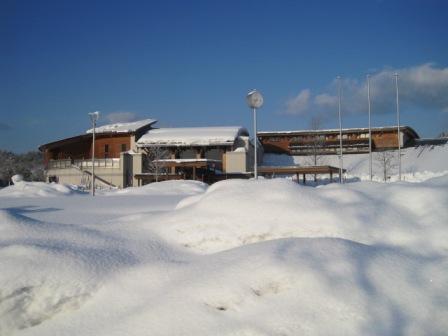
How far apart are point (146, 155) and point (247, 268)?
37.7m

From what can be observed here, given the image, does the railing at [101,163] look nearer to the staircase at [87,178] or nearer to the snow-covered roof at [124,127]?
the staircase at [87,178]

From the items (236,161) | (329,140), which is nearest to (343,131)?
(329,140)

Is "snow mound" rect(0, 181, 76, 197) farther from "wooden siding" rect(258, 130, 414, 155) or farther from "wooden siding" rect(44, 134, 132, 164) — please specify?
"wooden siding" rect(258, 130, 414, 155)

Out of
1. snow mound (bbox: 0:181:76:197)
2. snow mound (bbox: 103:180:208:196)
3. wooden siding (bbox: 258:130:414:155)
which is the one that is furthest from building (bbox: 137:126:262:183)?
snow mound (bbox: 0:181:76:197)

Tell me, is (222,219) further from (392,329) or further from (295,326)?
(392,329)

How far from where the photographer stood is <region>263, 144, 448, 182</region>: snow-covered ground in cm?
4027

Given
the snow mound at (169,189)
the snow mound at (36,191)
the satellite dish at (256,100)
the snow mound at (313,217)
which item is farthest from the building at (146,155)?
the snow mound at (313,217)

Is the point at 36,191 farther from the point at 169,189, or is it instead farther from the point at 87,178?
the point at 87,178

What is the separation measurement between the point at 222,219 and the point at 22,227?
7.43ft

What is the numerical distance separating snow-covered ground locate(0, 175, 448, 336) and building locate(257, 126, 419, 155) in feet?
138

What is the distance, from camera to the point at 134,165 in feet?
131

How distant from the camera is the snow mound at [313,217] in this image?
14.6 ft

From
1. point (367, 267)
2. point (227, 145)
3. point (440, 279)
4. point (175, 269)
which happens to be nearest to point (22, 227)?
point (175, 269)

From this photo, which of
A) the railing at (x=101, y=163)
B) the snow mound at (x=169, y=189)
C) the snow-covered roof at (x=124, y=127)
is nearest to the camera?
the snow mound at (x=169, y=189)
